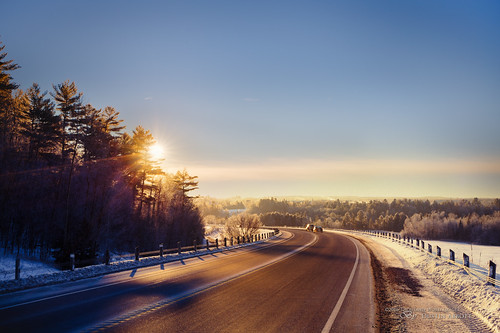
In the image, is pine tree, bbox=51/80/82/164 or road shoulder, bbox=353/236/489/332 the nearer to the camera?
road shoulder, bbox=353/236/489/332

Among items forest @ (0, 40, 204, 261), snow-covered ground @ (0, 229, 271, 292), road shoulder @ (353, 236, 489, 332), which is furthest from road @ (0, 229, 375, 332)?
forest @ (0, 40, 204, 261)

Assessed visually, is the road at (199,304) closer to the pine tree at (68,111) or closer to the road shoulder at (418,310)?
the road shoulder at (418,310)

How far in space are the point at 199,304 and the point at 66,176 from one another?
3319cm

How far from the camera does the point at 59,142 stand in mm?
31281

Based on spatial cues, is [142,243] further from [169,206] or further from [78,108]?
[78,108]

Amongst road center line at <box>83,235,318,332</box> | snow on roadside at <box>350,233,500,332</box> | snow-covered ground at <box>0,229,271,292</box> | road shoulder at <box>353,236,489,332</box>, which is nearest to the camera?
road center line at <box>83,235,318,332</box>

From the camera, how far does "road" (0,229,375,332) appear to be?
284 inches

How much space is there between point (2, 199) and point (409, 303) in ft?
108

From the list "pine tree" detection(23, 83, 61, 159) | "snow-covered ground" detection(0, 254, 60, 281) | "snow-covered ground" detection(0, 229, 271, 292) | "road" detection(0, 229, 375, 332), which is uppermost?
"pine tree" detection(23, 83, 61, 159)

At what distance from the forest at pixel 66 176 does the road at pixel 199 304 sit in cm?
1478

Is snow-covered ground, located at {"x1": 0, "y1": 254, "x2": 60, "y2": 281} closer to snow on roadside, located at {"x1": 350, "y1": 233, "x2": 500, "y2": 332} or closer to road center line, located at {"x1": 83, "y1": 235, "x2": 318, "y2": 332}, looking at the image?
road center line, located at {"x1": 83, "y1": 235, "x2": 318, "y2": 332}

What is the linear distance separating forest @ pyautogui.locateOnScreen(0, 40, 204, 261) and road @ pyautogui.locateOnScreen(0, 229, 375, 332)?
14.8 meters

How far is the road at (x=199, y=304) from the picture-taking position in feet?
23.7

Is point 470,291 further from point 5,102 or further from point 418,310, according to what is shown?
point 5,102
